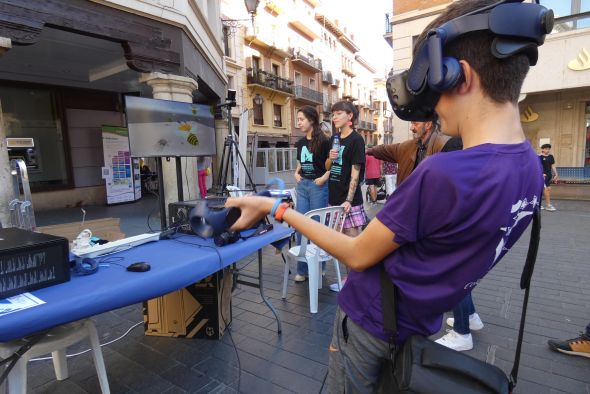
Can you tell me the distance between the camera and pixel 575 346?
238cm

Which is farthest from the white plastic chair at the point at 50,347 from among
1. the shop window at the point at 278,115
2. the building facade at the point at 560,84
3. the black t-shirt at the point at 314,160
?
the shop window at the point at 278,115

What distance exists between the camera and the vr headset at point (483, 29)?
0.69m

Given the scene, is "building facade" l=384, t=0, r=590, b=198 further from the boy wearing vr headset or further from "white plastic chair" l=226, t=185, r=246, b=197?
the boy wearing vr headset

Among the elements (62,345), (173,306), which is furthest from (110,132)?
(62,345)

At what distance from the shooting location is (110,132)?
943 cm

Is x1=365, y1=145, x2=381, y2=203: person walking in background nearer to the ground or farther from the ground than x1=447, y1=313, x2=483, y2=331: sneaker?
farther from the ground

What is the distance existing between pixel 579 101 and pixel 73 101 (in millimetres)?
15374

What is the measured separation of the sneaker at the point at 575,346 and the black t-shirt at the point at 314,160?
2594 mm

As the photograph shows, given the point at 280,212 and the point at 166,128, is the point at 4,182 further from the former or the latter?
the point at 280,212

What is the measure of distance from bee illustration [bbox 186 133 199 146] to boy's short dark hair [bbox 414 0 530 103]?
3.10 meters

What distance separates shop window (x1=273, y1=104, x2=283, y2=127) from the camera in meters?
24.5

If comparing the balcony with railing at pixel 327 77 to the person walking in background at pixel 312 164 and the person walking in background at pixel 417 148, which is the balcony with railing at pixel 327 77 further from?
the person walking in background at pixel 417 148

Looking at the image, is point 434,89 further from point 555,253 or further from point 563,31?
point 563,31

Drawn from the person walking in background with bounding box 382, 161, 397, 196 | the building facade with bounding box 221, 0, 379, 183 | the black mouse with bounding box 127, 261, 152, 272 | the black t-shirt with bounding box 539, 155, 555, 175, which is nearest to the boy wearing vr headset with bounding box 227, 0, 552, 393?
the black mouse with bounding box 127, 261, 152, 272
